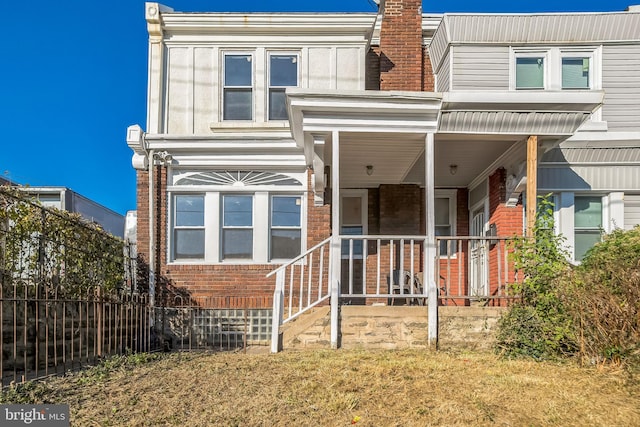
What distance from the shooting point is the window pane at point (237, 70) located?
10.9 m

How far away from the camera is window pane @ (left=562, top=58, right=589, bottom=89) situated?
999 centimetres

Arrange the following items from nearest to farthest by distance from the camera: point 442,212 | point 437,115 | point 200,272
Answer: point 437,115 < point 200,272 < point 442,212

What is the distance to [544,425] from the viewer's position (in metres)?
4.18

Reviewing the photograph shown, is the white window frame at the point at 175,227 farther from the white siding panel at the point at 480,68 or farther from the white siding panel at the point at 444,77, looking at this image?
the white siding panel at the point at 480,68

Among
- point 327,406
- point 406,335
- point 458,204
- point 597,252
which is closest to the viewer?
point 327,406

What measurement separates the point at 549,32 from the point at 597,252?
5.06 meters

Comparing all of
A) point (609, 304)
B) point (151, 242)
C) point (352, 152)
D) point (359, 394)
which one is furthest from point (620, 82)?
point (151, 242)

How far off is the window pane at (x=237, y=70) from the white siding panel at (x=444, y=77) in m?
3.65

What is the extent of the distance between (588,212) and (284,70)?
6233mm

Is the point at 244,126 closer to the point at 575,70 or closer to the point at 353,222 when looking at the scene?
the point at 353,222

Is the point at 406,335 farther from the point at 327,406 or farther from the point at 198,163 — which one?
the point at 198,163

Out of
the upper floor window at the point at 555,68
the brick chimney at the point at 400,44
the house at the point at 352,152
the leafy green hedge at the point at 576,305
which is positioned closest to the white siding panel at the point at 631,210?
the house at the point at 352,152

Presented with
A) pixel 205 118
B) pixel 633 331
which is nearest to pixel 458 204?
pixel 205 118

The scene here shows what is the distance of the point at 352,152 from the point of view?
30.4 feet
